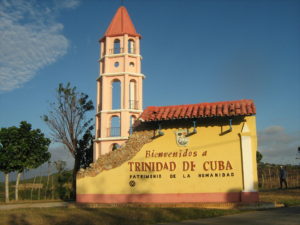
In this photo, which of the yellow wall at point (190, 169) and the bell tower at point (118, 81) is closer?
the yellow wall at point (190, 169)

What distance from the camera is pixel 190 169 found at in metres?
13.8

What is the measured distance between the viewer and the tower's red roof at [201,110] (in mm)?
13414

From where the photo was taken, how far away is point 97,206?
555 inches

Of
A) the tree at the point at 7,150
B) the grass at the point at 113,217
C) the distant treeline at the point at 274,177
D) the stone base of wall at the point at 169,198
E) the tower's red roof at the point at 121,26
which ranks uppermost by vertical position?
the tower's red roof at the point at 121,26

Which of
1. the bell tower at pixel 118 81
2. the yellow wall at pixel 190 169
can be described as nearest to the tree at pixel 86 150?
the bell tower at pixel 118 81

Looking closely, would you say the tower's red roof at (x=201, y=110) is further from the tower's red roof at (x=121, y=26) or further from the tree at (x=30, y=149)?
the tower's red roof at (x=121, y=26)

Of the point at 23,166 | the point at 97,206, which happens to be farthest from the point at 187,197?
the point at 23,166

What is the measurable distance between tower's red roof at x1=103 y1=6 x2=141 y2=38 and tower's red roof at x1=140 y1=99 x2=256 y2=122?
498 inches

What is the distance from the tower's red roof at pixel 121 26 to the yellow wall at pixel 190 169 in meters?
13.9

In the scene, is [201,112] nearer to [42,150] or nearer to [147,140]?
[147,140]

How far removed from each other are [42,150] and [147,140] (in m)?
11.0

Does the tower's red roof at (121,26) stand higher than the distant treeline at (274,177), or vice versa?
the tower's red roof at (121,26)

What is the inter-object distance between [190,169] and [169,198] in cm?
146

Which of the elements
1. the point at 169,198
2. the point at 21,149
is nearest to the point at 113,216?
the point at 169,198
